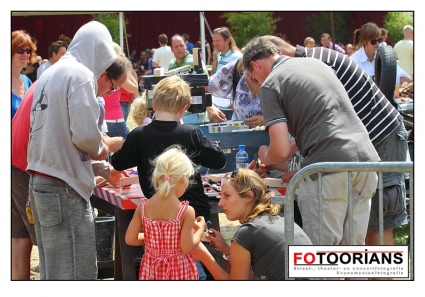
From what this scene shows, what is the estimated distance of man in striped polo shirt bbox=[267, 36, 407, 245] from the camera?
4570 mm

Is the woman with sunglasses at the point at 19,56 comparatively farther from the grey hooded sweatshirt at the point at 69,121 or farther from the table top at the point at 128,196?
the grey hooded sweatshirt at the point at 69,121

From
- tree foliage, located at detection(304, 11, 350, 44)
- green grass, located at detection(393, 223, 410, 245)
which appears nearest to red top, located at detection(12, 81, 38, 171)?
green grass, located at detection(393, 223, 410, 245)

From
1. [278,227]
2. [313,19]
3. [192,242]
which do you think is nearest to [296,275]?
[278,227]

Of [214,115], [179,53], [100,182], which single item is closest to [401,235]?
[214,115]

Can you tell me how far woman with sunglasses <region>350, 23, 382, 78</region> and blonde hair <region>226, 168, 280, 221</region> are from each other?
176 inches

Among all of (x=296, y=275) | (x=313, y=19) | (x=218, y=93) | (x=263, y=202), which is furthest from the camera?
(x=313, y=19)

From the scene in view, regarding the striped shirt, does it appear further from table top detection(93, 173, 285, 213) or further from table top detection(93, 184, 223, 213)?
table top detection(93, 184, 223, 213)

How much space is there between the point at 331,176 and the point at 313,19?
24045mm

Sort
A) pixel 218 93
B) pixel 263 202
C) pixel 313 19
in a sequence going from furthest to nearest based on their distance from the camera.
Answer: pixel 313 19
pixel 218 93
pixel 263 202

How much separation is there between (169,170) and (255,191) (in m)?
0.47

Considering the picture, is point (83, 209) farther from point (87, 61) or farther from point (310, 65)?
point (310, 65)

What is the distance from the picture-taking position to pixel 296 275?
373 cm

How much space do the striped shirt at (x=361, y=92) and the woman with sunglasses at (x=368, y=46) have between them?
359 centimetres

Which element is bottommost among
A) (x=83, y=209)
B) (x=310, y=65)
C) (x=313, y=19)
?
(x=83, y=209)
